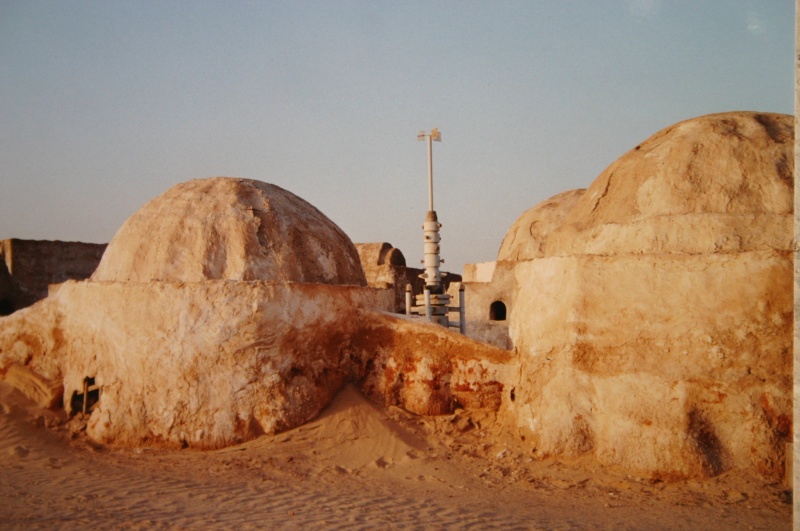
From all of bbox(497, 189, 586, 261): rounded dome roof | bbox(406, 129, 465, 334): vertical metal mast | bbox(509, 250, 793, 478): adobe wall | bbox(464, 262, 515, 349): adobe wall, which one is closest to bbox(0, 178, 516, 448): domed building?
bbox(509, 250, 793, 478): adobe wall

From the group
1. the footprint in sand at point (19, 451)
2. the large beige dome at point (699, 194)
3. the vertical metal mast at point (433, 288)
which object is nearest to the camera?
the large beige dome at point (699, 194)

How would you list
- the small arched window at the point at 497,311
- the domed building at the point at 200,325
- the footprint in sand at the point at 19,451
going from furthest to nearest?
1. the small arched window at the point at 497,311
2. the domed building at the point at 200,325
3. the footprint in sand at the point at 19,451

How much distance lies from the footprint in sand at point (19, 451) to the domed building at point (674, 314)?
539 centimetres

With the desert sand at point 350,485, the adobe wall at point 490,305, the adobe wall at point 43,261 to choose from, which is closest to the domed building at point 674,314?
the desert sand at point 350,485

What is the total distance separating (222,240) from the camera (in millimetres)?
9305

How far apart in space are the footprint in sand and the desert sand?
0.01m

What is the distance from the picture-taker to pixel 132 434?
8430mm

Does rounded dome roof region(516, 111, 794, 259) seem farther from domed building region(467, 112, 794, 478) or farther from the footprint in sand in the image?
the footprint in sand

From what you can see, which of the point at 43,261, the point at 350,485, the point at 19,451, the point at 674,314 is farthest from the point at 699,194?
the point at 43,261

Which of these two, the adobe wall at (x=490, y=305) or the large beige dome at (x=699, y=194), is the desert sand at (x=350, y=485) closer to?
the large beige dome at (x=699, y=194)

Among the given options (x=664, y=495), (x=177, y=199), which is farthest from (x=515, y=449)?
(x=177, y=199)

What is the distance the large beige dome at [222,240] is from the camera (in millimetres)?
9133

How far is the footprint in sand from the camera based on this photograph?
8047 millimetres

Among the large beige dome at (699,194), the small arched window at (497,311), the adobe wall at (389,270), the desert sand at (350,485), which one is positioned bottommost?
the desert sand at (350,485)
